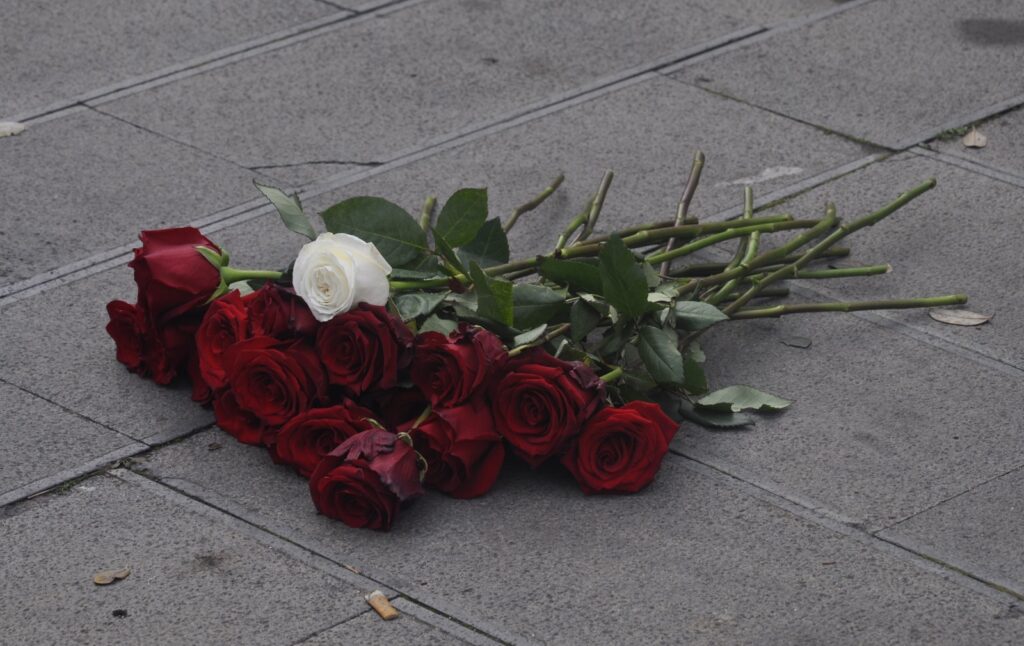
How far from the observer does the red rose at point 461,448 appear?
139 inches

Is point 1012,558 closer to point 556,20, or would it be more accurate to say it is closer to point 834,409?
point 834,409

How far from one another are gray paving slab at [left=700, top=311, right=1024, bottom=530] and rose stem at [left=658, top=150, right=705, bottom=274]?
0.25 meters

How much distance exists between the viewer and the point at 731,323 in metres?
4.46

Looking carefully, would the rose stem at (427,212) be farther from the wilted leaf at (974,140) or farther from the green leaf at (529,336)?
the wilted leaf at (974,140)

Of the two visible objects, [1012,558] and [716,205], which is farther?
[716,205]

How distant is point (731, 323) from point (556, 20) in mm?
2586

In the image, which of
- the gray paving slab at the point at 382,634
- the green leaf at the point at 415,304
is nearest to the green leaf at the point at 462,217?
the green leaf at the point at 415,304

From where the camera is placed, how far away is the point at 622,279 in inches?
149

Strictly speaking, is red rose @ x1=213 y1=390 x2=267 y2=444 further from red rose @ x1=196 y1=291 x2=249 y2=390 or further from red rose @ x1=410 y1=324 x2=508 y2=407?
red rose @ x1=410 y1=324 x2=508 y2=407

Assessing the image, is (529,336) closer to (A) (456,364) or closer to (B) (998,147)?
(A) (456,364)

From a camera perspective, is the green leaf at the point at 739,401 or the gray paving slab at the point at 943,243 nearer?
the green leaf at the point at 739,401

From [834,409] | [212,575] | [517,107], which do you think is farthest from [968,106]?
[212,575]

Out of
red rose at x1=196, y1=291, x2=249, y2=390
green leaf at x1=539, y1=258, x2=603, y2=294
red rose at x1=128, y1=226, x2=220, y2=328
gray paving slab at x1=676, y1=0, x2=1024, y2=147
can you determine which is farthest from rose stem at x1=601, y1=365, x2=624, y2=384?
gray paving slab at x1=676, y1=0, x2=1024, y2=147

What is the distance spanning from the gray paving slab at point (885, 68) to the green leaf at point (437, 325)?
2.39 meters
